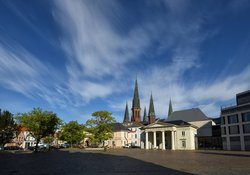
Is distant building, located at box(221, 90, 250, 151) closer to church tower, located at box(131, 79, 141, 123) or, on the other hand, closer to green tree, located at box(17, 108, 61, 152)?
green tree, located at box(17, 108, 61, 152)

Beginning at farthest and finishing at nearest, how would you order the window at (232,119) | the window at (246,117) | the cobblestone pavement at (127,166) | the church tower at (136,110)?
the church tower at (136,110)
the window at (232,119)
the window at (246,117)
the cobblestone pavement at (127,166)

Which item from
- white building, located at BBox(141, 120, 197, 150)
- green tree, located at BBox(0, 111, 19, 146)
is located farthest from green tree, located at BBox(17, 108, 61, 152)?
A: white building, located at BBox(141, 120, 197, 150)

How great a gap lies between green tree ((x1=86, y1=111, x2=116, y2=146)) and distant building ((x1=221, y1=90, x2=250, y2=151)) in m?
35.0

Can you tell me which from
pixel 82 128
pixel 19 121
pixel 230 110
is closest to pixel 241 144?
pixel 230 110

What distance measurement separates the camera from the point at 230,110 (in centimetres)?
6775

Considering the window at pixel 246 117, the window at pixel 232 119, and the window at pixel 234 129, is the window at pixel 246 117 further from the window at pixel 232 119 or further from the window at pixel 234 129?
the window at pixel 234 129

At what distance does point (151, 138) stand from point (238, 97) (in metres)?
34.5

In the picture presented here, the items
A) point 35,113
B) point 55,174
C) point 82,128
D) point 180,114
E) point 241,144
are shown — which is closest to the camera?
point 55,174

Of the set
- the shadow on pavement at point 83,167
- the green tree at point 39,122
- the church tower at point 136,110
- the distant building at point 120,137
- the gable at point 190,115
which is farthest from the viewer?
the church tower at point 136,110

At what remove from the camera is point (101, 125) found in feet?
216

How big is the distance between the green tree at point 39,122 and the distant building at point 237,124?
5025 cm

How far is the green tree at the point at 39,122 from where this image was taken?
49844mm

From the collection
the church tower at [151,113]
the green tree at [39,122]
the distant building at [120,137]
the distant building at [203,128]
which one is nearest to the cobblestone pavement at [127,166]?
the green tree at [39,122]

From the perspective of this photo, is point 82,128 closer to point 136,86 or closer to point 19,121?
point 19,121
